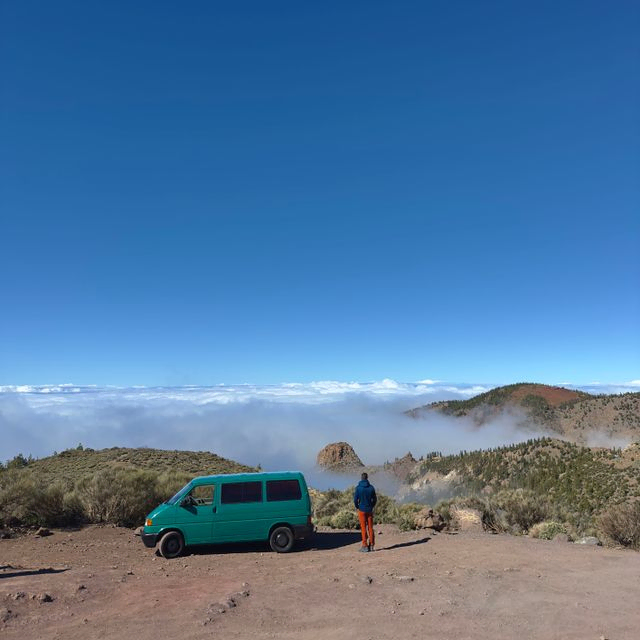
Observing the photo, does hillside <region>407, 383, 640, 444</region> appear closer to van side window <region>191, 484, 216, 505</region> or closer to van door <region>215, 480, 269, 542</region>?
van door <region>215, 480, 269, 542</region>

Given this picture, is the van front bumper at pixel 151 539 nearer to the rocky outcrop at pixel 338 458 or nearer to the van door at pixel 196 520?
the van door at pixel 196 520

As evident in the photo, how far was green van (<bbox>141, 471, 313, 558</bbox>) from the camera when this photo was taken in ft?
37.9

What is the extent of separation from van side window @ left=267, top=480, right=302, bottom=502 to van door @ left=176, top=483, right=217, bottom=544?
1.42 metres

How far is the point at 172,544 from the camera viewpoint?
11.5 m

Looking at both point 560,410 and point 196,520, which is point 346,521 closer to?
point 196,520

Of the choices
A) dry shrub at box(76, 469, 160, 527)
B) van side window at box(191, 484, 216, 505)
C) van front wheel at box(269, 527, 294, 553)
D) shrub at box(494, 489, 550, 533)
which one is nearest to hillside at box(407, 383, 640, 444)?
shrub at box(494, 489, 550, 533)

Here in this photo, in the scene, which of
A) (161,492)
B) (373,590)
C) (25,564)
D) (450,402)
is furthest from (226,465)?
(450,402)

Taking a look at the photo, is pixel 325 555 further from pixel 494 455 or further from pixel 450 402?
pixel 450 402

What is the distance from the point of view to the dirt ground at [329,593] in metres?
6.68

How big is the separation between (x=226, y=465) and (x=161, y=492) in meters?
24.1

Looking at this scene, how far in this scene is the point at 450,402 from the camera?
7569 inches

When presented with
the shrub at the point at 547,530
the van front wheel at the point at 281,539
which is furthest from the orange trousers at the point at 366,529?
the shrub at the point at 547,530

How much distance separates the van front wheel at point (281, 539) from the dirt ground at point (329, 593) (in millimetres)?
295

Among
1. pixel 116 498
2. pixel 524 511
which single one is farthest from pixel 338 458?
pixel 116 498
